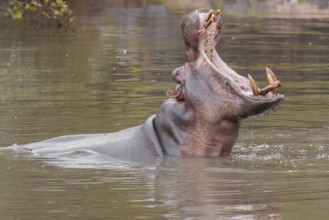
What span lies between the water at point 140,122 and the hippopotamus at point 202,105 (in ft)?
0.53

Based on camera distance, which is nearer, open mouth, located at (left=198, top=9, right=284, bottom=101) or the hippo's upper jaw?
open mouth, located at (left=198, top=9, right=284, bottom=101)

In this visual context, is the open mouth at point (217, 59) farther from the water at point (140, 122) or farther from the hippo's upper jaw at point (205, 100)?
the water at point (140, 122)

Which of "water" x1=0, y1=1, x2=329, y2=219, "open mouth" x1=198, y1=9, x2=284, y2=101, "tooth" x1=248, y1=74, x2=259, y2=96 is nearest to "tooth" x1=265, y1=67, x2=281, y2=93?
"open mouth" x1=198, y1=9, x2=284, y2=101

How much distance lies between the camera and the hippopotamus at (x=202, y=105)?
9.64 m

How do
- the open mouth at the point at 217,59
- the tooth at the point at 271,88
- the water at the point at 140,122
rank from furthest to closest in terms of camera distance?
the open mouth at the point at 217,59
the tooth at the point at 271,88
the water at the point at 140,122

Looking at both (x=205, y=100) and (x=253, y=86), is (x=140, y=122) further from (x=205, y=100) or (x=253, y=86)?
(x=253, y=86)

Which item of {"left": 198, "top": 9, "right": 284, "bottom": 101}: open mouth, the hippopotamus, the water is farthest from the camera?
the hippopotamus

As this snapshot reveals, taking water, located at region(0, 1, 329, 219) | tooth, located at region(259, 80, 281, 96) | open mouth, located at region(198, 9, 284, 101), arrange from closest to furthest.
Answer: water, located at region(0, 1, 329, 219) → tooth, located at region(259, 80, 281, 96) → open mouth, located at region(198, 9, 284, 101)

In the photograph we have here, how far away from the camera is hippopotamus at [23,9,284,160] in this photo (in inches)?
380

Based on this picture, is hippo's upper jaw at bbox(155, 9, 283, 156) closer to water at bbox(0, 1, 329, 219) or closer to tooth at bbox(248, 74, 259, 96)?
tooth at bbox(248, 74, 259, 96)

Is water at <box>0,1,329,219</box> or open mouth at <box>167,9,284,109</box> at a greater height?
open mouth at <box>167,9,284,109</box>

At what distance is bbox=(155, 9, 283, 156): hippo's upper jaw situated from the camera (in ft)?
31.7

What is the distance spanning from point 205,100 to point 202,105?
45 mm

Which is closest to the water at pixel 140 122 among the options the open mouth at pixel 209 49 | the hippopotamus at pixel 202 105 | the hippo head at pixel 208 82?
the hippopotamus at pixel 202 105
